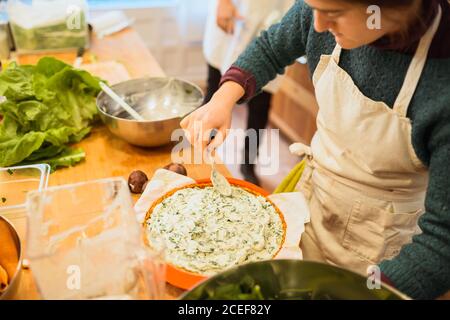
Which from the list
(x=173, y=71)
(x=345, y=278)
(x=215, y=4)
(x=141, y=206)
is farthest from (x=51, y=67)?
(x=173, y=71)

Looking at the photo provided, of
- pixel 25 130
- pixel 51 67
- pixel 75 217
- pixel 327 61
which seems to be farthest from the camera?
pixel 51 67

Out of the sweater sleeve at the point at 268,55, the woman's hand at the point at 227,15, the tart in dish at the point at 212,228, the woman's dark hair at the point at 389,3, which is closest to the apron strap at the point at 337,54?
the sweater sleeve at the point at 268,55

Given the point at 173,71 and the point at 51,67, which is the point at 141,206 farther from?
the point at 173,71

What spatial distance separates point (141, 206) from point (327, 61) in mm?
549

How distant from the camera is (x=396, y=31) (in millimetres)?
848

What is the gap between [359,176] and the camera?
1050mm

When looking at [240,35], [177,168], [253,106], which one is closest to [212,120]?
[177,168]

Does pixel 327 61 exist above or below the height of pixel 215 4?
above

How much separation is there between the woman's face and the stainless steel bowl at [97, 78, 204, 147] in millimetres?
504

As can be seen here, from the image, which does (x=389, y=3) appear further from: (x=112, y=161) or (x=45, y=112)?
(x=45, y=112)

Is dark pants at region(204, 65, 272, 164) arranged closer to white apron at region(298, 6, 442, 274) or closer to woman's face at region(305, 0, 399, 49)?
white apron at region(298, 6, 442, 274)

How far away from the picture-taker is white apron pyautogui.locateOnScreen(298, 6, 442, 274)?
3.10ft

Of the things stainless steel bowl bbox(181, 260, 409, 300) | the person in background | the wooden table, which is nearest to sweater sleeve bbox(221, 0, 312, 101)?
the wooden table

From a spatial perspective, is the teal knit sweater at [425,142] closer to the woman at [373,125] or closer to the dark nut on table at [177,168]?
the woman at [373,125]
